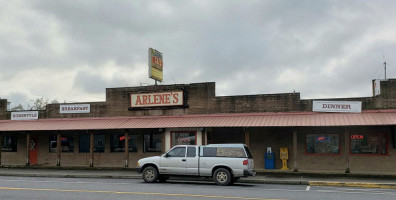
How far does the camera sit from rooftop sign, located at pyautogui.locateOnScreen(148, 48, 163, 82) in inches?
1111

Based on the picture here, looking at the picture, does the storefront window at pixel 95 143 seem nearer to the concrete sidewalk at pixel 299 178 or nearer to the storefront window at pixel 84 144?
the storefront window at pixel 84 144

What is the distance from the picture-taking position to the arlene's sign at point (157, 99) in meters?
25.4

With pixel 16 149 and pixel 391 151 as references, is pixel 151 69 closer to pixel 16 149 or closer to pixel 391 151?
pixel 16 149

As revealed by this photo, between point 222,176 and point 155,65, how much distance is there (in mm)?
13799

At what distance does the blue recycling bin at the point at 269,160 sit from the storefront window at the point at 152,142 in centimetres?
690

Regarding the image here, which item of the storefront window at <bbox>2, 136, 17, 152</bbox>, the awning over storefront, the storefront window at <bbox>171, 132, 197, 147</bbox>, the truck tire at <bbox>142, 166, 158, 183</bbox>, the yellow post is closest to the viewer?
the truck tire at <bbox>142, 166, 158, 183</bbox>

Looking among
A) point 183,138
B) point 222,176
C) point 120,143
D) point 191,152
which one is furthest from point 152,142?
point 222,176

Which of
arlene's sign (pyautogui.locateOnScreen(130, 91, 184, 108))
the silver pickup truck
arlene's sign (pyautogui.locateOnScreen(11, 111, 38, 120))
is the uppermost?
arlene's sign (pyautogui.locateOnScreen(130, 91, 184, 108))

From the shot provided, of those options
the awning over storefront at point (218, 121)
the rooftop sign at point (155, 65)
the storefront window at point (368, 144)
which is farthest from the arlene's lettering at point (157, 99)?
the storefront window at point (368, 144)

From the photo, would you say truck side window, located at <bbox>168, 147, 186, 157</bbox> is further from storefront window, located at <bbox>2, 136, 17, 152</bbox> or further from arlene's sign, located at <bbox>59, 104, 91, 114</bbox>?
storefront window, located at <bbox>2, 136, 17, 152</bbox>

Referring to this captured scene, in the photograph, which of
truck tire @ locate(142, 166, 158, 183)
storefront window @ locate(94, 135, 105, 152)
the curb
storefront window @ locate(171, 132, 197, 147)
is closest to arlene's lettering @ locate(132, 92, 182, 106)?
storefront window @ locate(171, 132, 197, 147)

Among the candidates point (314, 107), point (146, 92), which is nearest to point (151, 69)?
point (146, 92)

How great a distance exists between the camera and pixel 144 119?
83.7 ft

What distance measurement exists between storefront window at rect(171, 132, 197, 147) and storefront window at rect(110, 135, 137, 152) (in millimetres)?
3030
